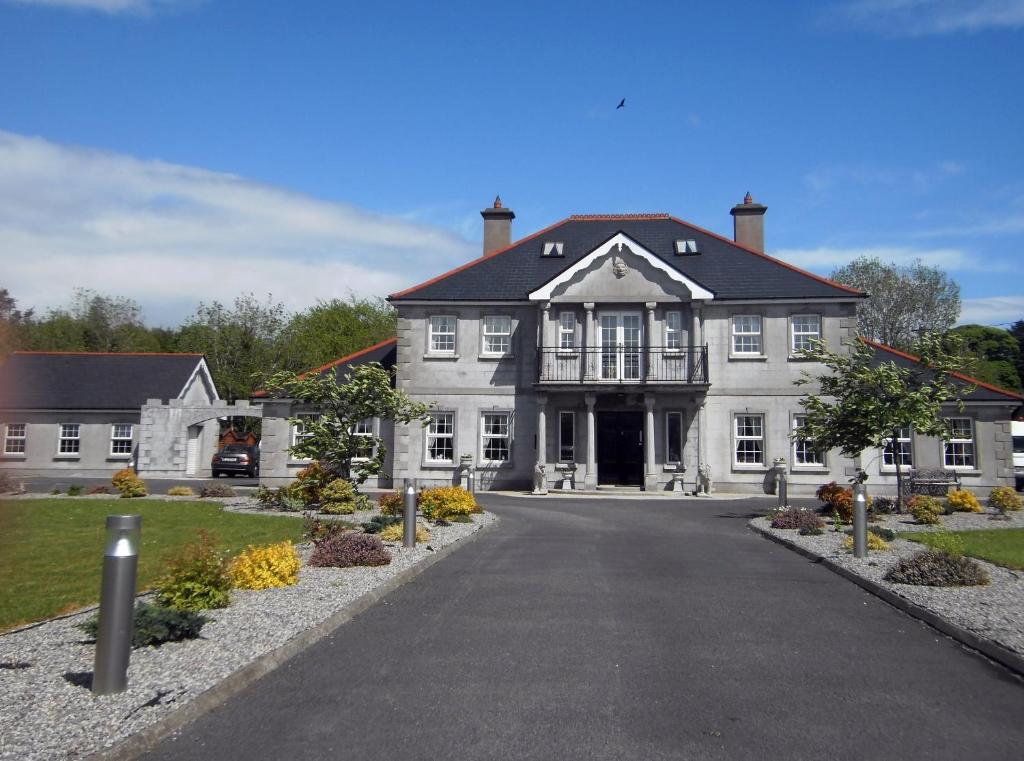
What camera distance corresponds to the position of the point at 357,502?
809 inches

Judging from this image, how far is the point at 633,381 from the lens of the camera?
29812 millimetres

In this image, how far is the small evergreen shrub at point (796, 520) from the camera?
1678cm

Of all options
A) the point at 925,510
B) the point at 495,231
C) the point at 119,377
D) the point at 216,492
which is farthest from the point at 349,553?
the point at 119,377

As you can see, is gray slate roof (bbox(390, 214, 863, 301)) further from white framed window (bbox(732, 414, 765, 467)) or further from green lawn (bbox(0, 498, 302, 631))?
green lawn (bbox(0, 498, 302, 631))

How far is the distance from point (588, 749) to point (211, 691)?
2599 millimetres

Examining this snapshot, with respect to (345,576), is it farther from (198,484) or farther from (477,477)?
(198,484)

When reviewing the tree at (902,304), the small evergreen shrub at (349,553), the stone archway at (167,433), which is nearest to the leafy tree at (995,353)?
the tree at (902,304)

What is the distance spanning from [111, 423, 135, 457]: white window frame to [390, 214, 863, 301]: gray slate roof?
1802 centimetres

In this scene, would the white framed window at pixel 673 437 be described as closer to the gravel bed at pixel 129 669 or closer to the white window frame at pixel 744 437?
the white window frame at pixel 744 437

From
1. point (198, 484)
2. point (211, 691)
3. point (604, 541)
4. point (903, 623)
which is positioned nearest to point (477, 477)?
point (198, 484)

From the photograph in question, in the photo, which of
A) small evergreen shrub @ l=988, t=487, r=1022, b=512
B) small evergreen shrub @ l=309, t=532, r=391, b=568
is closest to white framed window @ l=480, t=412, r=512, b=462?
small evergreen shrub @ l=988, t=487, r=1022, b=512

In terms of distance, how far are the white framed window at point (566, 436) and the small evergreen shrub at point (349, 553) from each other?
19.1 m

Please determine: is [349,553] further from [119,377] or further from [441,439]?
[119,377]

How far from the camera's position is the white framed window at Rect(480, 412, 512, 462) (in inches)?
1227
